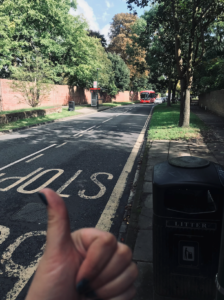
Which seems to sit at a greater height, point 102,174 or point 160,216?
point 160,216

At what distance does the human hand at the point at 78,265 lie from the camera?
2.62 feet

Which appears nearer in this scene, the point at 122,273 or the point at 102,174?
the point at 122,273

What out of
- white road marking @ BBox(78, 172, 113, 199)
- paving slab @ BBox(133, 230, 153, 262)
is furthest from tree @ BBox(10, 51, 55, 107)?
paving slab @ BBox(133, 230, 153, 262)

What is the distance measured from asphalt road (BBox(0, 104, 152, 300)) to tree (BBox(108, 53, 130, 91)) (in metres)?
45.9

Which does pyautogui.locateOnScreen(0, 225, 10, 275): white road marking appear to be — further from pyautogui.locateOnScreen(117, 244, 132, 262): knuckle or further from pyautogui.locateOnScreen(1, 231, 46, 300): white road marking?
pyautogui.locateOnScreen(117, 244, 132, 262): knuckle

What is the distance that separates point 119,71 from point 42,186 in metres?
52.3

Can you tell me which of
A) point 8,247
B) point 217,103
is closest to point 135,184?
point 8,247

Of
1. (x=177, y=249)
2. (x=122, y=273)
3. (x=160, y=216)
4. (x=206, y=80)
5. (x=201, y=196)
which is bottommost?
(x=177, y=249)

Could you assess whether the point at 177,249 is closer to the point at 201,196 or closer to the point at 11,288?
the point at 201,196

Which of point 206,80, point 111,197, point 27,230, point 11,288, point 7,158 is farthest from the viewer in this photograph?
point 206,80

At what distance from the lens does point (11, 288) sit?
9.40ft

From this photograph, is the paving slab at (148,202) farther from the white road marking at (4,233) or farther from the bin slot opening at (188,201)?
the white road marking at (4,233)

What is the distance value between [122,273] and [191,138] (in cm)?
1057

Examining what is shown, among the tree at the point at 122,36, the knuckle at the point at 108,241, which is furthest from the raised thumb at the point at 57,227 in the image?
the tree at the point at 122,36
